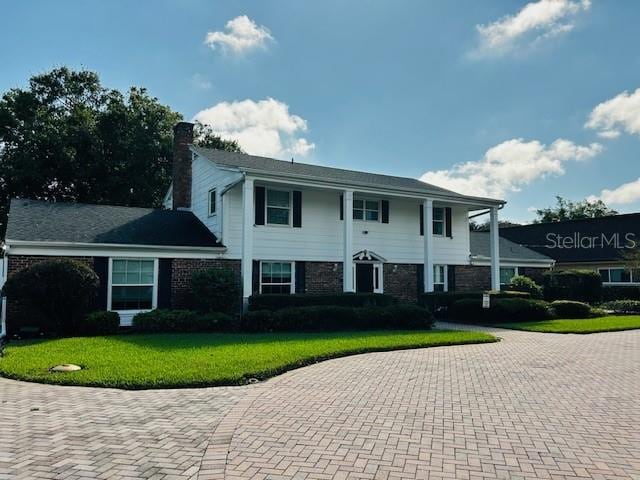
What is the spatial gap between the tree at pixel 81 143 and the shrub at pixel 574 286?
25649 mm

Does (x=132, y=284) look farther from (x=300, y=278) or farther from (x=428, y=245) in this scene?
(x=428, y=245)

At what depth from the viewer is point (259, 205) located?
18.5 metres

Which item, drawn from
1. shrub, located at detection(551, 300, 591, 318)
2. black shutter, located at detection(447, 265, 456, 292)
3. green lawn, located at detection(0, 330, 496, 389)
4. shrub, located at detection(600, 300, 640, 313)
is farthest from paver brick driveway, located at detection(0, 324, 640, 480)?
shrub, located at detection(600, 300, 640, 313)

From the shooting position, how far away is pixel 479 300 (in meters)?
18.8

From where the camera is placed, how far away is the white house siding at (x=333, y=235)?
1831 centimetres

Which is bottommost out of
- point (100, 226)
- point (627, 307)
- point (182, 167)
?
point (627, 307)

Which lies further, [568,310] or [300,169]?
[300,169]

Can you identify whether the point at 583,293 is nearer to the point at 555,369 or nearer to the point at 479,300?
the point at 479,300

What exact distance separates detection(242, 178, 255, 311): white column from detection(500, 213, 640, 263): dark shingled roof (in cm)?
2590

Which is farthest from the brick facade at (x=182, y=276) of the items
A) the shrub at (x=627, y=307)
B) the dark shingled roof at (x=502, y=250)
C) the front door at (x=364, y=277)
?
the shrub at (x=627, y=307)

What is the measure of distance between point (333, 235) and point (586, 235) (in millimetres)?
23805

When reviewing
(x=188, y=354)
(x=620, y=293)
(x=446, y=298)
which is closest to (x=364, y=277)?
(x=446, y=298)

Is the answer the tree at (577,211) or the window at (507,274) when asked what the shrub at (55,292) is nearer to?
the window at (507,274)
